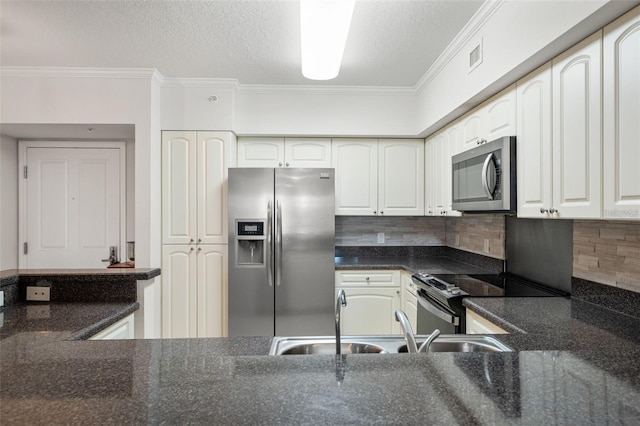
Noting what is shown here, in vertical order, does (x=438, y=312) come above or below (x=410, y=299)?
above

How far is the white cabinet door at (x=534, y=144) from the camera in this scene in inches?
61.8

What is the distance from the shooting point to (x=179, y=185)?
9.87ft

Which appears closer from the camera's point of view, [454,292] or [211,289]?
[454,292]

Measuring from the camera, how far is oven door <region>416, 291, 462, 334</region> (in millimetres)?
1886

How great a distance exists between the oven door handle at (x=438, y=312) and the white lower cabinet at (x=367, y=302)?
24.7 inches

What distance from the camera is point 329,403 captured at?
2.22 feet

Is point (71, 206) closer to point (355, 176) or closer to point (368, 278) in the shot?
point (355, 176)

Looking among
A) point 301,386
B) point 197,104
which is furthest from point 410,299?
point 197,104

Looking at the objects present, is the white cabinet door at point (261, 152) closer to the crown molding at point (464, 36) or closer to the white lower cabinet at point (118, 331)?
the crown molding at point (464, 36)

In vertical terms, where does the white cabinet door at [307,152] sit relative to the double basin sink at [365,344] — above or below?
above

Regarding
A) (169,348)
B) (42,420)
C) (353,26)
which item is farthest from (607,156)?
(42,420)

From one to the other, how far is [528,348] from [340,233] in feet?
8.30

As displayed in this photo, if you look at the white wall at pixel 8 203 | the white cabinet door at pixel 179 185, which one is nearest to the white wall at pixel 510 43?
the white cabinet door at pixel 179 185

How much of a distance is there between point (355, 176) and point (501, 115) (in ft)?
5.02
